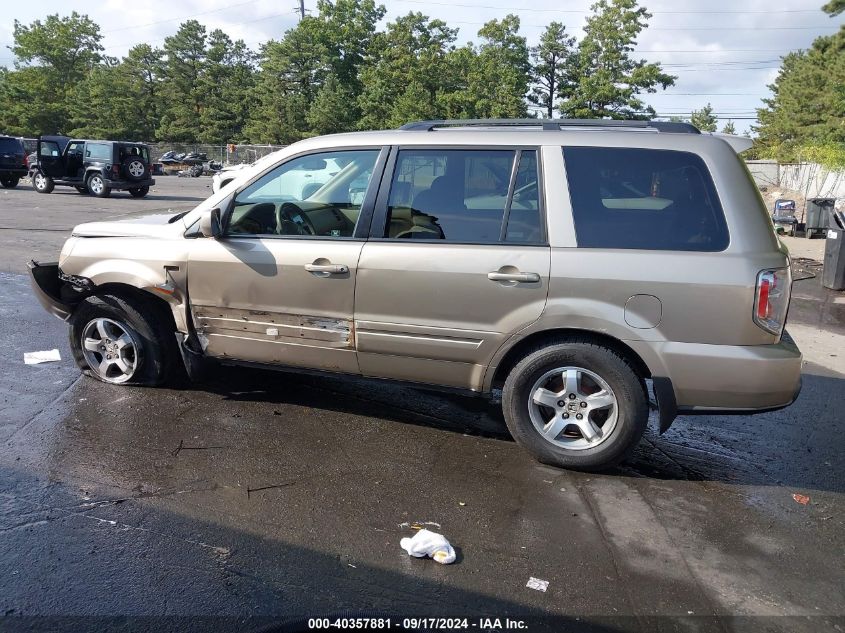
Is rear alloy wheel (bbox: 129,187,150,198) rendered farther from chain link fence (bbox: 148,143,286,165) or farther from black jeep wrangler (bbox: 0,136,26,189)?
chain link fence (bbox: 148,143,286,165)

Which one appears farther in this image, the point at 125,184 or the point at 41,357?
the point at 125,184

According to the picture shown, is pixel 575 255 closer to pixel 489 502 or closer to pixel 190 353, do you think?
pixel 489 502

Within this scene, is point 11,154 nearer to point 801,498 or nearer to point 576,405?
point 576,405

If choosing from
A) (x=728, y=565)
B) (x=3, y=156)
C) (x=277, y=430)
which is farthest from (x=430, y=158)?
(x=3, y=156)

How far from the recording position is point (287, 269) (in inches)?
166

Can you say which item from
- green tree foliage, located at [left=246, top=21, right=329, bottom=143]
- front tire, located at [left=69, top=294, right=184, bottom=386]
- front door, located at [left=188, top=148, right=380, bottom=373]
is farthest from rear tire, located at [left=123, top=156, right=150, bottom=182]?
green tree foliage, located at [left=246, top=21, right=329, bottom=143]

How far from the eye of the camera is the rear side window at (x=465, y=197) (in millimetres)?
3906

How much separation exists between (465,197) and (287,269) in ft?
3.94

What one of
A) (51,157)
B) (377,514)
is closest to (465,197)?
(377,514)

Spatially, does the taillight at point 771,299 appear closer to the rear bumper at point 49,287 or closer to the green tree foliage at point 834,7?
the rear bumper at point 49,287

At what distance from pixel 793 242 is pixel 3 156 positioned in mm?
26475

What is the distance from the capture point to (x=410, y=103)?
45094mm

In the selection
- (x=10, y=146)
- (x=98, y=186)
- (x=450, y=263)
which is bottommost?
(x=450, y=263)

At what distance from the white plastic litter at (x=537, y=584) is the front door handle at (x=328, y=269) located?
2071 mm
